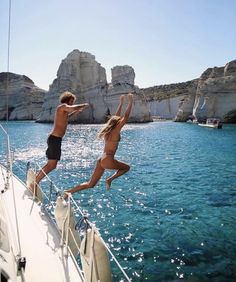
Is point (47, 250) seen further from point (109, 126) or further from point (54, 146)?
point (54, 146)

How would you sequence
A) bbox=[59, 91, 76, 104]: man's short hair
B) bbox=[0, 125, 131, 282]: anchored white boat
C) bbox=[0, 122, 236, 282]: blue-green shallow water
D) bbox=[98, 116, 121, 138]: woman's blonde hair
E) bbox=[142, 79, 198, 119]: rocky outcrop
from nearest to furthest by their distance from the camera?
bbox=[0, 125, 131, 282]: anchored white boat
bbox=[98, 116, 121, 138]: woman's blonde hair
bbox=[59, 91, 76, 104]: man's short hair
bbox=[0, 122, 236, 282]: blue-green shallow water
bbox=[142, 79, 198, 119]: rocky outcrop

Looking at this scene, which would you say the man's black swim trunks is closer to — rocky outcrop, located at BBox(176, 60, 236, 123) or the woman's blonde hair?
the woman's blonde hair

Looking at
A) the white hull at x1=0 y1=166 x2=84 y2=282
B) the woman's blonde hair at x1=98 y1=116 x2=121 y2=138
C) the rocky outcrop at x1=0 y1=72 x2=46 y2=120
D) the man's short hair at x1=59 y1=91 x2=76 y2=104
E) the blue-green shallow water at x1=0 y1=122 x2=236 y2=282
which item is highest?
the rocky outcrop at x1=0 y1=72 x2=46 y2=120

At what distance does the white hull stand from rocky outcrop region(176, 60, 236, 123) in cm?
8491

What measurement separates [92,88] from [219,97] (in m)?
42.8

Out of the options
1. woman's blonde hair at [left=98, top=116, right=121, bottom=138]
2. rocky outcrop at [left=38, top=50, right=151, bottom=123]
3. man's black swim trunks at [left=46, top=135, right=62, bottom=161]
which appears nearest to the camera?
woman's blonde hair at [left=98, top=116, right=121, bottom=138]

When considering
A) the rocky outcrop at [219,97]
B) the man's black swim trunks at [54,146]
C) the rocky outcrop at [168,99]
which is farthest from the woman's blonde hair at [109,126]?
the rocky outcrop at [168,99]

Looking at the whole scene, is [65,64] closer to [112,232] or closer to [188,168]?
[188,168]

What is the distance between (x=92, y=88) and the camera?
104 meters

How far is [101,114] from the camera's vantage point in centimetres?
9962

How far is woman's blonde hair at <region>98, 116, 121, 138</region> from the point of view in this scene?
6.32 meters

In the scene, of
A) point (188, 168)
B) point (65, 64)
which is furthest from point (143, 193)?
point (65, 64)

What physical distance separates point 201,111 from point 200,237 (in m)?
85.4

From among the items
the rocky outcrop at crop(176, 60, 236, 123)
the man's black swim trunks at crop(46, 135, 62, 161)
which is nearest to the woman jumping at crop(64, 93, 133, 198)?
the man's black swim trunks at crop(46, 135, 62, 161)
